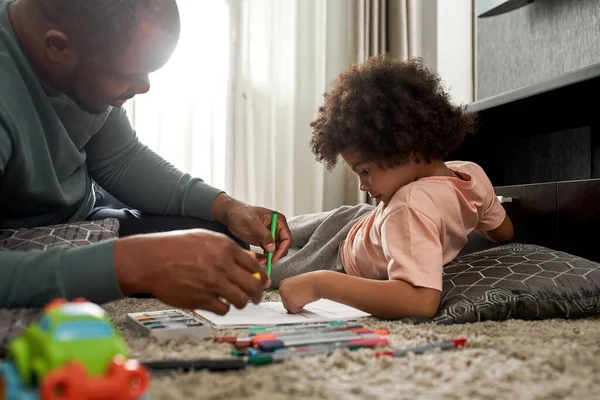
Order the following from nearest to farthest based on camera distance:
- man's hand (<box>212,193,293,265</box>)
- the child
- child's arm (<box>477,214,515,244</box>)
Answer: the child
man's hand (<box>212,193,293,265</box>)
child's arm (<box>477,214,515,244</box>)

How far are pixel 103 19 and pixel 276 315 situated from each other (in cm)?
54

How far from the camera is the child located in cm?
104

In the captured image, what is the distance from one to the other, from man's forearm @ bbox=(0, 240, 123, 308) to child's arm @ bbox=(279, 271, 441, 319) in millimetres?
427

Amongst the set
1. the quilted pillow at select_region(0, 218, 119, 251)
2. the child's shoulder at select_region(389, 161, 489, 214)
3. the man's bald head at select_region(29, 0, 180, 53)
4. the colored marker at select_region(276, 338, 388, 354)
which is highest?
the man's bald head at select_region(29, 0, 180, 53)

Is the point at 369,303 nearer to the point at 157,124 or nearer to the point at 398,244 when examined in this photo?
the point at 398,244

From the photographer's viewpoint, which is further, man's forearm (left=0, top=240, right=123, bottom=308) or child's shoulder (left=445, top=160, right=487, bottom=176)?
child's shoulder (left=445, top=160, right=487, bottom=176)

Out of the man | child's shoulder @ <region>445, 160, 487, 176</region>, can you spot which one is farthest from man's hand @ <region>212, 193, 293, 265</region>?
child's shoulder @ <region>445, 160, 487, 176</region>

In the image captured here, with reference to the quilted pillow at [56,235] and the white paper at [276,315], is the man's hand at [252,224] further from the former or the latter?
the quilted pillow at [56,235]

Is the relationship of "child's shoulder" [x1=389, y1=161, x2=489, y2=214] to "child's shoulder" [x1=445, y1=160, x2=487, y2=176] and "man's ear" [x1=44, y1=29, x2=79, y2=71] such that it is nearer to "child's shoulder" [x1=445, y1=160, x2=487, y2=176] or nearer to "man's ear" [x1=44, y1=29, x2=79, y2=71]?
"child's shoulder" [x1=445, y1=160, x2=487, y2=176]

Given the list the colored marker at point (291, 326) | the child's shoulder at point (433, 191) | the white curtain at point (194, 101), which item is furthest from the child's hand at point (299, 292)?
the white curtain at point (194, 101)

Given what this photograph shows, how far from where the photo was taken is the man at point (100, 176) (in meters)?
0.67

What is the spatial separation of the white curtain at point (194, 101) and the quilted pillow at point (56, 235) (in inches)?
53.4

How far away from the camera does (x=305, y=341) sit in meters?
0.77

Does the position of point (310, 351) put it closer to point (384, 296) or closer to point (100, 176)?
point (384, 296)
